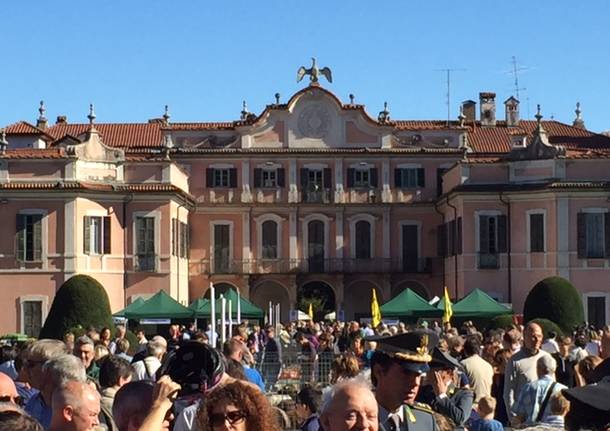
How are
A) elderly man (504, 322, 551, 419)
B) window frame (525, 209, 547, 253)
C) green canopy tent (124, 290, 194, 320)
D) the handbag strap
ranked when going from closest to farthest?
1. the handbag strap
2. elderly man (504, 322, 551, 419)
3. green canopy tent (124, 290, 194, 320)
4. window frame (525, 209, 547, 253)

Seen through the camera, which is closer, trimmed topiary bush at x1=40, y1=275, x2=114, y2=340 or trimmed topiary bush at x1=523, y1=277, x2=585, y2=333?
trimmed topiary bush at x1=40, y1=275, x2=114, y2=340

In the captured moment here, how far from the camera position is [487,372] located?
41.3 ft

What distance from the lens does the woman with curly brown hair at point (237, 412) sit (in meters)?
4.94

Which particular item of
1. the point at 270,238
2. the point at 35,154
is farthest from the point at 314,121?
the point at 35,154

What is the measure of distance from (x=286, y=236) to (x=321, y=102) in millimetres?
5395

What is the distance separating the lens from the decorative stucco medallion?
51938mm

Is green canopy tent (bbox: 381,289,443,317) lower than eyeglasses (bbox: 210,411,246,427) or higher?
lower

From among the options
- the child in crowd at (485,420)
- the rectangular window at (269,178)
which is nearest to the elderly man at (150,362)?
the child in crowd at (485,420)

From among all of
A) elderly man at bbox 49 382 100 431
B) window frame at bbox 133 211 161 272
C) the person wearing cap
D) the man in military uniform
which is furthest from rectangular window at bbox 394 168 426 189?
elderly man at bbox 49 382 100 431

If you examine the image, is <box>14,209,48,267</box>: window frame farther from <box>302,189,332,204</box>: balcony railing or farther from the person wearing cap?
the person wearing cap

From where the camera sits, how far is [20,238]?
44156mm

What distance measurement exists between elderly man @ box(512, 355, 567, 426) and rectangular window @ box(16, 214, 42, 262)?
113 feet

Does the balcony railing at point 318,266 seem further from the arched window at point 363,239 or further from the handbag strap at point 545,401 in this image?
the handbag strap at point 545,401

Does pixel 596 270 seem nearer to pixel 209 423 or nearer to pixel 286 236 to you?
pixel 286 236
